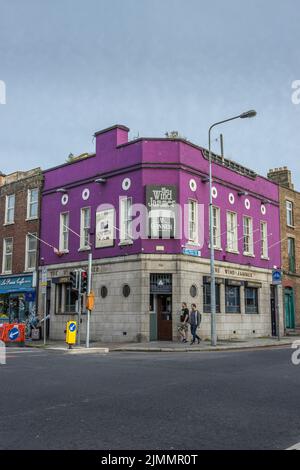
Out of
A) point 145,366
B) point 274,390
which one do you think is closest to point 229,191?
point 145,366

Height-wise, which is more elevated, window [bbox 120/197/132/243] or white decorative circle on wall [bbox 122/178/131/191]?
white decorative circle on wall [bbox 122/178/131/191]

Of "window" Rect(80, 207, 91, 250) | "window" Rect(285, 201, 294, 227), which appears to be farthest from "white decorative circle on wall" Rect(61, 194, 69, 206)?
"window" Rect(285, 201, 294, 227)

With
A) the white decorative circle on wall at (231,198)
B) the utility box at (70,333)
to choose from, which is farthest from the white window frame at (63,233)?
the white decorative circle on wall at (231,198)

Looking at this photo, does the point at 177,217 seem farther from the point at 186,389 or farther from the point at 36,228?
the point at 186,389

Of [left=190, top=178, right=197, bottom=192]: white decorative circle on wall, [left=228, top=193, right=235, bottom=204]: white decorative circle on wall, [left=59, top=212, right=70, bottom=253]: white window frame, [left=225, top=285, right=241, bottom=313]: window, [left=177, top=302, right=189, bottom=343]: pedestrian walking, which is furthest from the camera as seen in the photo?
[left=228, top=193, right=235, bottom=204]: white decorative circle on wall

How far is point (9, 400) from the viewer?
788 centimetres

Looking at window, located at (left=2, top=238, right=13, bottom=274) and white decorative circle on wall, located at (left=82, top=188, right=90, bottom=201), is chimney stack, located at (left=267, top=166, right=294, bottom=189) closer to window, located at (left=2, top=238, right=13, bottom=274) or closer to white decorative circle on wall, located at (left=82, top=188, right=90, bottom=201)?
white decorative circle on wall, located at (left=82, top=188, right=90, bottom=201)

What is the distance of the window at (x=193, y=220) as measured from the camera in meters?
25.5

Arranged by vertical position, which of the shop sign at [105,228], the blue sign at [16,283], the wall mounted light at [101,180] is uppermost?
the wall mounted light at [101,180]

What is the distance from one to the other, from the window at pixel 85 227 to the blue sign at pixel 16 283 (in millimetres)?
4870

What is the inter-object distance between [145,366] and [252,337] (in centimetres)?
1683

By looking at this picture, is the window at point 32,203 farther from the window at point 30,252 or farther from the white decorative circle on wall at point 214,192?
the white decorative circle on wall at point 214,192

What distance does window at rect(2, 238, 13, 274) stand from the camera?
106 ft

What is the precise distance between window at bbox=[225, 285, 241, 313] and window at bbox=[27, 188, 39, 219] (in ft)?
41.7
